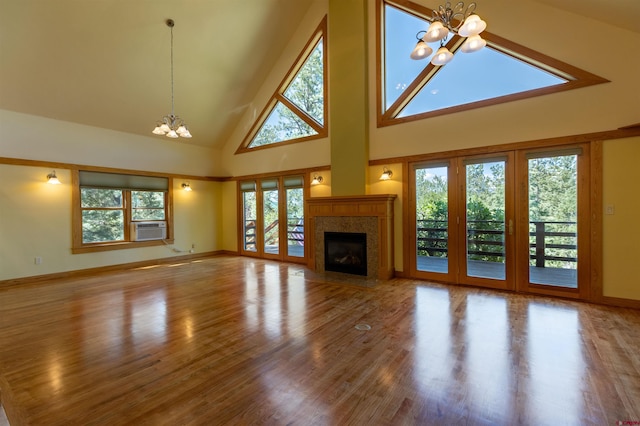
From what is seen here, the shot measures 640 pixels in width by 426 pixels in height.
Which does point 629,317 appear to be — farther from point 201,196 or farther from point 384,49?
point 201,196

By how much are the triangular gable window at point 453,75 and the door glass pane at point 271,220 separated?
11.7 feet

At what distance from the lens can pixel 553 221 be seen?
4.16 m

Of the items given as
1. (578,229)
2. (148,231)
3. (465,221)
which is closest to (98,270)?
(148,231)

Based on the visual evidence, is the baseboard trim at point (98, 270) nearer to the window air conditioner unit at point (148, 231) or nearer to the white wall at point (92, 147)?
the window air conditioner unit at point (148, 231)

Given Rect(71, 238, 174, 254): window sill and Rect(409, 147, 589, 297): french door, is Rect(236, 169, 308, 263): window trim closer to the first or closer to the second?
Rect(71, 238, 174, 254): window sill

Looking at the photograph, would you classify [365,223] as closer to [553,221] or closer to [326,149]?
[326,149]

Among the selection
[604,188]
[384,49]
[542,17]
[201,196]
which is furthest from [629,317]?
[201,196]

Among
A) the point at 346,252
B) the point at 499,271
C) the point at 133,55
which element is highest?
the point at 133,55

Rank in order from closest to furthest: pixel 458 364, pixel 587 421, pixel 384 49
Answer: pixel 587 421 < pixel 458 364 < pixel 384 49

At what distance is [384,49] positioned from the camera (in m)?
5.59

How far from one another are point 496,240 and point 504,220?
1.14 feet

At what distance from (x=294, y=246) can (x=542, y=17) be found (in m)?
6.21

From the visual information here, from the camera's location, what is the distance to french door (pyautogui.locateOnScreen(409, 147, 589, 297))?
4.06 m

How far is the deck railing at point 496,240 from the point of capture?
4.09 meters
